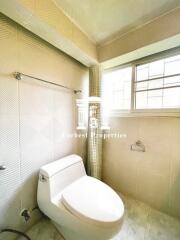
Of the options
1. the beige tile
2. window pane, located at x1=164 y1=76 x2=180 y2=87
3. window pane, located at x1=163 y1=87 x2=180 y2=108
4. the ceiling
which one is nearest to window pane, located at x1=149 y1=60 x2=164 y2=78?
window pane, located at x1=164 y1=76 x2=180 y2=87

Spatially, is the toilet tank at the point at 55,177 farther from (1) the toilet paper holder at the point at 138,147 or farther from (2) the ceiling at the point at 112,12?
(2) the ceiling at the point at 112,12

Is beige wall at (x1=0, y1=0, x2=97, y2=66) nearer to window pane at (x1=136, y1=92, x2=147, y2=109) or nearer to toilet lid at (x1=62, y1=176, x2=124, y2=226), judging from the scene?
window pane at (x1=136, y1=92, x2=147, y2=109)

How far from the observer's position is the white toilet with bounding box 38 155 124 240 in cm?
80

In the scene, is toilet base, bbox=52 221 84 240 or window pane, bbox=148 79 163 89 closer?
toilet base, bbox=52 221 84 240

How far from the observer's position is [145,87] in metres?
1.50

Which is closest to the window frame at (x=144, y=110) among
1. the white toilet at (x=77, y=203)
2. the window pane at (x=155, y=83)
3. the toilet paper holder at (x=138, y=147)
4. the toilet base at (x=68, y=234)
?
the window pane at (x=155, y=83)

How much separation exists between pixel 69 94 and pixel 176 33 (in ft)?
3.77

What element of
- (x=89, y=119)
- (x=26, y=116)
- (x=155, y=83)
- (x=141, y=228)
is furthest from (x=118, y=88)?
(x=141, y=228)

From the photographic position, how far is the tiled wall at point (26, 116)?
0.95 meters

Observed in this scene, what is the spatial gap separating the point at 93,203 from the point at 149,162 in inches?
34.4

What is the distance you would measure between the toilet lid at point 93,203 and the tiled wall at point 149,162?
626 millimetres

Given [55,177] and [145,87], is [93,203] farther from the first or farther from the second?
[145,87]

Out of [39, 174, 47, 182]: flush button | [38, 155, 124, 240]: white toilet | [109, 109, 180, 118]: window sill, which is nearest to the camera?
[38, 155, 124, 240]: white toilet

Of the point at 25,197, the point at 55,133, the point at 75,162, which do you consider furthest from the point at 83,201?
the point at 55,133
